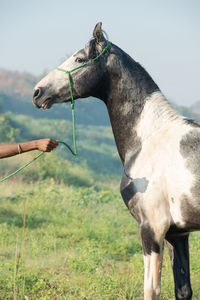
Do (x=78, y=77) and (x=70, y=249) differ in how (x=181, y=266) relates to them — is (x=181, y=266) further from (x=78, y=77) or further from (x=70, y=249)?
(x=70, y=249)

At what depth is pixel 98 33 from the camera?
3307 millimetres

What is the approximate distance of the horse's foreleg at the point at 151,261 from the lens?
114 inches

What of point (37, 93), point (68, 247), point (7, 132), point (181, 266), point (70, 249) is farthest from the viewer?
point (7, 132)

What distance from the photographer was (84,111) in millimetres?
32719

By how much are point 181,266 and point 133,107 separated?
4.92 ft

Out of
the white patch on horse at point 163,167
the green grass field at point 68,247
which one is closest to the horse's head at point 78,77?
the white patch on horse at point 163,167

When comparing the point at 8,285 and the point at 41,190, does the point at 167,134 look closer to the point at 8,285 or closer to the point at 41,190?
the point at 8,285

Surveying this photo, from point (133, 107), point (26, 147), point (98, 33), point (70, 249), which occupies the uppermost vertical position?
point (98, 33)

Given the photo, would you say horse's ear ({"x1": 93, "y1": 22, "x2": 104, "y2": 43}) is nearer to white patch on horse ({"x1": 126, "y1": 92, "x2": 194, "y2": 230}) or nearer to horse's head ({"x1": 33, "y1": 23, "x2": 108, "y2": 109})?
horse's head ({"x1": 33, "y1": 23, "x2": 108, "y2": 109})

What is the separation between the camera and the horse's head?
335 cm

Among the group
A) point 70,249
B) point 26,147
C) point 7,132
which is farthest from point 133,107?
point 7,132

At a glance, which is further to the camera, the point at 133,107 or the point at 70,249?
the point at 70,249

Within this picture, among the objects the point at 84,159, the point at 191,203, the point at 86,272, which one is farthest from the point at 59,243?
the point at 84,159

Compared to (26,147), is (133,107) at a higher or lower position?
higher
